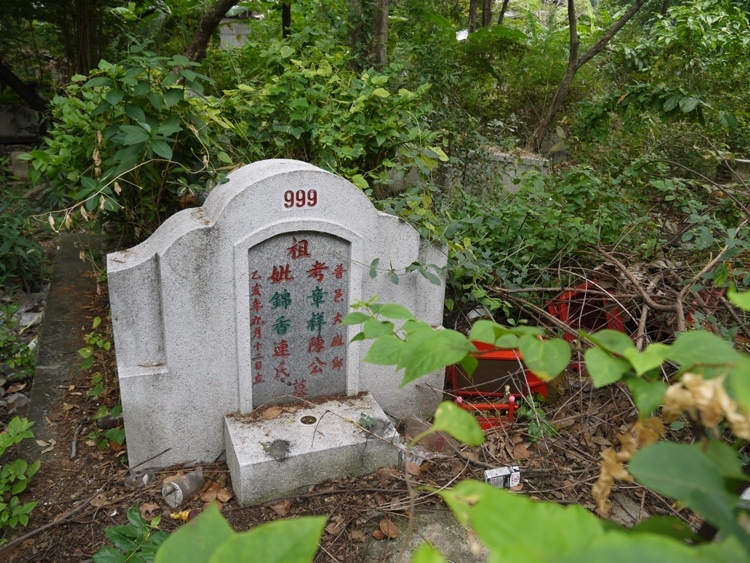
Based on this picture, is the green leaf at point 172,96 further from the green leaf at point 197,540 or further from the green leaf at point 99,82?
the green leaf at point 197,540

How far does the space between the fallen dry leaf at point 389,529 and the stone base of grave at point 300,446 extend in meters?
0.38

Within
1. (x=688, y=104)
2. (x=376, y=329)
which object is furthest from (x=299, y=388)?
(x=688, y=104)

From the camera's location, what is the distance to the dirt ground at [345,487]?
2857mm

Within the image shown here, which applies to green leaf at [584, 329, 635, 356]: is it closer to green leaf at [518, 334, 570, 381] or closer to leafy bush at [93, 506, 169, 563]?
green leaf at [518, 334, 570, 381]

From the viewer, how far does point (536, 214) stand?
14.2 feet

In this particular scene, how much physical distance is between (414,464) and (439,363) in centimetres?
250

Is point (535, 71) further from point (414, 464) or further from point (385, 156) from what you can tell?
point (414, 464)

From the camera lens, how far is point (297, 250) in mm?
3246

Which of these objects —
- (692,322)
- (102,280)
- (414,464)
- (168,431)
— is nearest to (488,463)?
(414,464)

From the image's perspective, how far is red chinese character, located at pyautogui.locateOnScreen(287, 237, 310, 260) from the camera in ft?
10.6

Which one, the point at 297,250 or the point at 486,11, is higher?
the point at 486,11

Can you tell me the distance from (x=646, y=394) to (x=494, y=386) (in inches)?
119

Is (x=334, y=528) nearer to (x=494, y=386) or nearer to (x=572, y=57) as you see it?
(x=494, y=386)

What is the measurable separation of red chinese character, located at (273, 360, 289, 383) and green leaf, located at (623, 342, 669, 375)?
2.74 m
